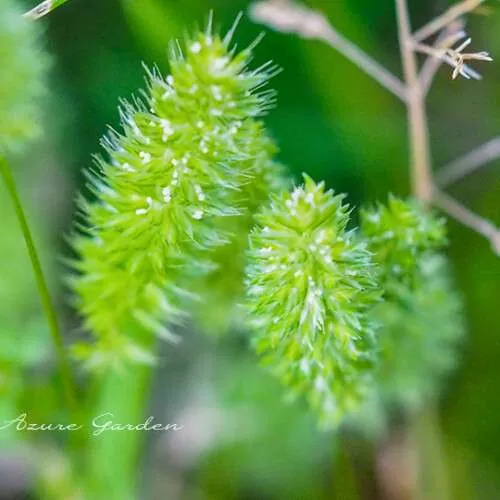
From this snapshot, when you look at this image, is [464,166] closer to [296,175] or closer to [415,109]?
[296,175]

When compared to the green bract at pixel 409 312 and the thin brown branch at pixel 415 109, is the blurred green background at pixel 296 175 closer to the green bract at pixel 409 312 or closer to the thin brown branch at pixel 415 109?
the green bract at pixel 409 312

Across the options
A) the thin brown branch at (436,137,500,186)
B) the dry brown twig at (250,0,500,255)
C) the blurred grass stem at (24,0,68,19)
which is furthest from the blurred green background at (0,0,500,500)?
the blurred grass stem at (24,0,68,19)

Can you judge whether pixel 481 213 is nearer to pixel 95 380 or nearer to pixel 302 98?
pixel 302 98

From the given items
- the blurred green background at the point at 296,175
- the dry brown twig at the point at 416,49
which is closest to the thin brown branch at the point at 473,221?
the dry brown twig at the point at 416,49

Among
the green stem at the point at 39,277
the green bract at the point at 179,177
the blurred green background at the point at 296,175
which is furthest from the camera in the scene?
the blurred green background at the point at 296,175

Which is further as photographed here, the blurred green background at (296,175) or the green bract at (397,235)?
the blurred green background at (296,175)

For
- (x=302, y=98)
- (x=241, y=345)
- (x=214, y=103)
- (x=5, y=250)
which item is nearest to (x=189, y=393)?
(x=241, y=345)

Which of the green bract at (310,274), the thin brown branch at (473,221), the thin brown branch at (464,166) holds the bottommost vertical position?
the green bract at (310,274)
